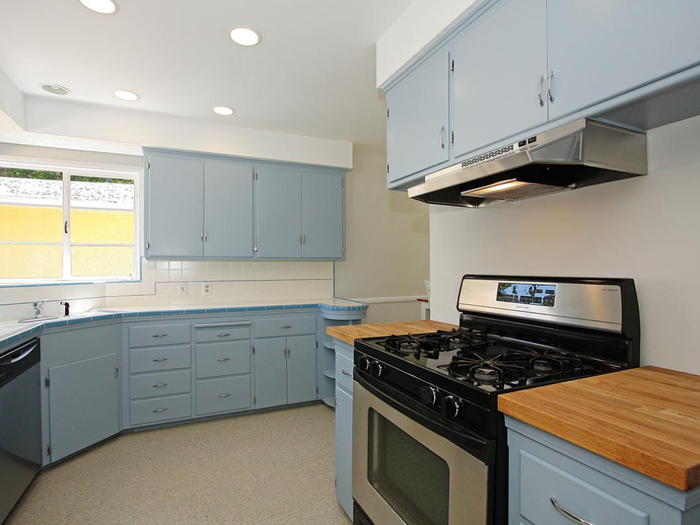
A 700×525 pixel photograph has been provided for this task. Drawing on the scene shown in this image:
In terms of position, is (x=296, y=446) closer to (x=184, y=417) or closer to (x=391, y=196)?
(x=184, y=417)

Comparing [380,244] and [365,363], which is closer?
[365,363]

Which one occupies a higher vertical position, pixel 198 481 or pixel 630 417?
pixel 630 417

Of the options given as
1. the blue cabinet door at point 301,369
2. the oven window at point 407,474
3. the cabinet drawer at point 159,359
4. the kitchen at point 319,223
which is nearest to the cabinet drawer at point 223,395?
the kitchen at point 319,223

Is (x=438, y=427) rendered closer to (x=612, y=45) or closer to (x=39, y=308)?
(x=612, y=45)

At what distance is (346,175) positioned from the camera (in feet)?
14.1

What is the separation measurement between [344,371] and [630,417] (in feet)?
4.19

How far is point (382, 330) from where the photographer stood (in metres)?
2.01

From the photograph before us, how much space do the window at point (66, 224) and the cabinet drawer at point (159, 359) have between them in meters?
0.85

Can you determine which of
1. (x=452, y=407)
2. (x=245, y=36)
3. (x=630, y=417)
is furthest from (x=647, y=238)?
(x=245, y=36)

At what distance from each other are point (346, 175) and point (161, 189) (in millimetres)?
1895

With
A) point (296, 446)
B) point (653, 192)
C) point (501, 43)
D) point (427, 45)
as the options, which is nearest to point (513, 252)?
point (653, 192)

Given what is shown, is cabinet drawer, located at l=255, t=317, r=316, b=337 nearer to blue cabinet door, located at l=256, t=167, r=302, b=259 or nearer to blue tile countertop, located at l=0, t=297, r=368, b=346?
blue tile countertop, located at l=0, t=297, r=368, b=346

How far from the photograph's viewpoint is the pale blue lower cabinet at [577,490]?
0.69 meters

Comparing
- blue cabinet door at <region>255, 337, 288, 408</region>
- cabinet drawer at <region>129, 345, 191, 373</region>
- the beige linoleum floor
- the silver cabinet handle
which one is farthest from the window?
the silver cabinet handle
